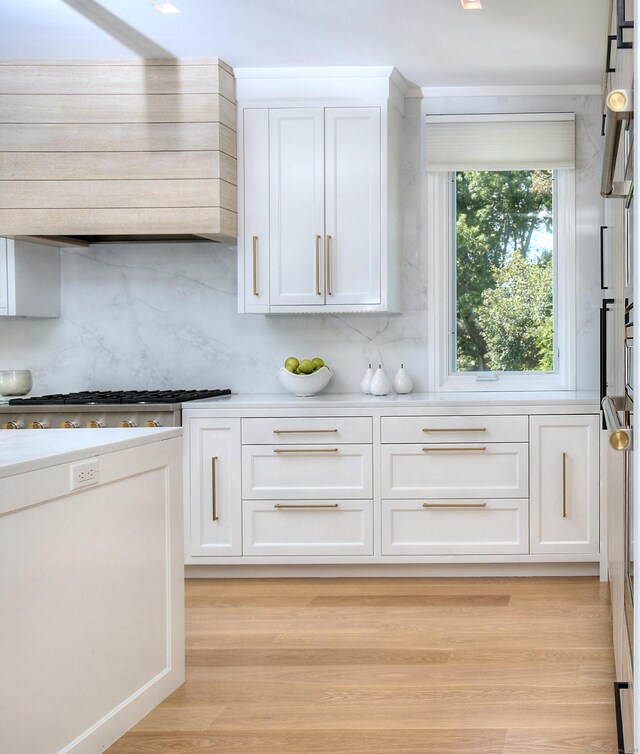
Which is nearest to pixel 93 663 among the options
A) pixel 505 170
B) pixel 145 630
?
pixel 145 630

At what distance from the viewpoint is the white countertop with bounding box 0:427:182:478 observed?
204 centimetres

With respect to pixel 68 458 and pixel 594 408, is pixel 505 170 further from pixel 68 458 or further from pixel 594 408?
pixel 68 458

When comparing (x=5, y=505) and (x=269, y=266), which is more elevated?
(x=269, y=266)

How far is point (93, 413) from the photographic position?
409 cm

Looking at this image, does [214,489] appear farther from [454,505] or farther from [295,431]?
[454,505]

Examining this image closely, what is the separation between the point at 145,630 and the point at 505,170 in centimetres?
314

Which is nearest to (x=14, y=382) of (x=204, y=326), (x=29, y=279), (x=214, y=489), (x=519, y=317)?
(x=29, y=279)

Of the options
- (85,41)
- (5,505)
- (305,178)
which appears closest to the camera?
(5,505)

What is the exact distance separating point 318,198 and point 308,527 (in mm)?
1558

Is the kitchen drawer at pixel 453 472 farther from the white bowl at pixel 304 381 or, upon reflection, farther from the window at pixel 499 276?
the window at pixel 499 276

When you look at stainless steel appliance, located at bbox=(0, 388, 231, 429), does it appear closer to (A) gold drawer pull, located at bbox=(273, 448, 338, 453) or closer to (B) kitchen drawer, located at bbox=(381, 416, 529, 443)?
(A) gold drawer pull, located at bbox=(273, 448, 338, 453)

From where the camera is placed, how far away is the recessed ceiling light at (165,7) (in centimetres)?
345

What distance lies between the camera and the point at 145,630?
2582 mm

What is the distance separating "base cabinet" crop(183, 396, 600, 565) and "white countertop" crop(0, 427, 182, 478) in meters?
1.38
